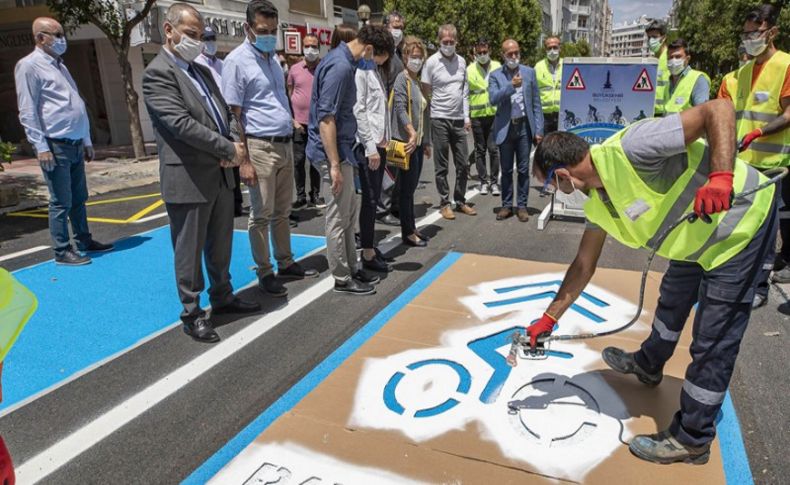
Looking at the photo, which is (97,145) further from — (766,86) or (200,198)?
(766,86)

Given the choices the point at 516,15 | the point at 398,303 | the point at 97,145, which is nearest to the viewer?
the point at 398,303

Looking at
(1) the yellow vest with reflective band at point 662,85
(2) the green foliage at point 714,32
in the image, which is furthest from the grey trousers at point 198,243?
(2) the green foliage at point 714,32

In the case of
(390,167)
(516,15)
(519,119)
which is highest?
(516,15)

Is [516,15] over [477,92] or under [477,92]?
over

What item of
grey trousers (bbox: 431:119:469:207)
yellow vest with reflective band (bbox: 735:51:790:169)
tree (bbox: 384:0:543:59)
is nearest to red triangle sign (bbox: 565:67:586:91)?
grey trousers (bbox: 431:119:469:207)

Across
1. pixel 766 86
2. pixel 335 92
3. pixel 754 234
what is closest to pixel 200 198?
pixel 335 92

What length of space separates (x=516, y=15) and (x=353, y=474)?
32605 mm

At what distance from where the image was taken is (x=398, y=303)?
458 cm

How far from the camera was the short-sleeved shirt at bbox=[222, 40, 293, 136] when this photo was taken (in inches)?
173

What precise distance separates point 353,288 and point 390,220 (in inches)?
94.8

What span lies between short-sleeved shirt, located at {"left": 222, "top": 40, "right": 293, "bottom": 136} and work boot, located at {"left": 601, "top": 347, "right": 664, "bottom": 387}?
2920 millimetres

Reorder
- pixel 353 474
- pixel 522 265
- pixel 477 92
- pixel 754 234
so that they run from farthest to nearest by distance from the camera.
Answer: pixel 477 92 < pixel 522 265 < pixel 353 474 < pixel 754 234

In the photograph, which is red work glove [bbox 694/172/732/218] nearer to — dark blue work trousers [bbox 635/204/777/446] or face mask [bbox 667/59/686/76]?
dark blue work trousers [bbox 635/204/777/446]

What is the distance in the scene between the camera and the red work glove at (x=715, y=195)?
2.12m
